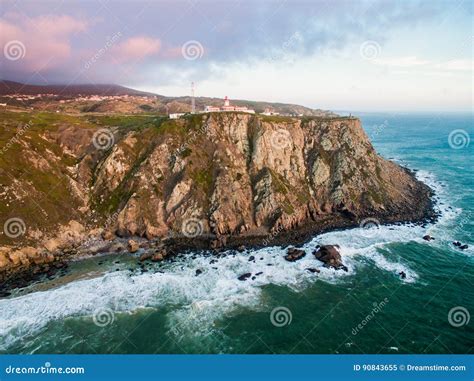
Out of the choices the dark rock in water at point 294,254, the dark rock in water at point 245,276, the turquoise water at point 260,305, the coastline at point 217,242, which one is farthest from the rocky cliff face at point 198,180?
the dark rock in water at point 245,276

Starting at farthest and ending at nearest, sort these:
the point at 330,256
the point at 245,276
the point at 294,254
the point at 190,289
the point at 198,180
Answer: the point at 198,180 < the point at 294,254 < the point at 330,256 < the point at 245,276 < the point at 190,289

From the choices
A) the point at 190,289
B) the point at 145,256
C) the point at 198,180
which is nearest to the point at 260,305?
the point at 190,289

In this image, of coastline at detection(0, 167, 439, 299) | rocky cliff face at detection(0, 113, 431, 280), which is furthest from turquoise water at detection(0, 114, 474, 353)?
rocky cliff face at detection(0, 113, 431, 280)

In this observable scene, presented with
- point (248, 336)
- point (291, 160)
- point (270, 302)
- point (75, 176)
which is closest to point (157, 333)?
point (248, 336)

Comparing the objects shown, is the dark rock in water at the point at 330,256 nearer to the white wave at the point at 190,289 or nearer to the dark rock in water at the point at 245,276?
the white wave at the point at 190,289

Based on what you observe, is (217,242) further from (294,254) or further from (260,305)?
(260,305)

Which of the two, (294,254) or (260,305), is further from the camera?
(294,254)

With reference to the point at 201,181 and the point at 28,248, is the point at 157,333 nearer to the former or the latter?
the point at 28,248

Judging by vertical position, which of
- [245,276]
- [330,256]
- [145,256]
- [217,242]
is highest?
[330,256]
